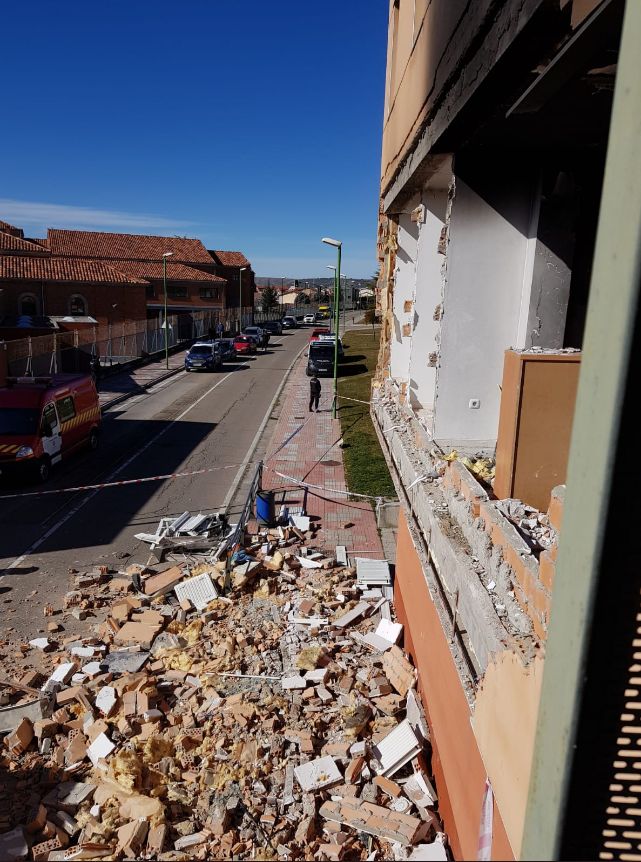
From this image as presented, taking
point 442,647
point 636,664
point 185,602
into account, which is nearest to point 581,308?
point 442,647

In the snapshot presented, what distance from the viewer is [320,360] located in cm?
3747

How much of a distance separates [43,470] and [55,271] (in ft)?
108

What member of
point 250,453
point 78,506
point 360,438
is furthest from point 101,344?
point 78,506

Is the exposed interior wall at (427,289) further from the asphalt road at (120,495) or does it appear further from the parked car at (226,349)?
the parked car at (226,349)

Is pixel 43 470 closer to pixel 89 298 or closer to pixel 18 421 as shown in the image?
pixel 18 421

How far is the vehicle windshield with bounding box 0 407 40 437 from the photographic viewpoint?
1627 centimetres

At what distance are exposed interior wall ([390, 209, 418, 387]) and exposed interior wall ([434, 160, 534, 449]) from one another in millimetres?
3755

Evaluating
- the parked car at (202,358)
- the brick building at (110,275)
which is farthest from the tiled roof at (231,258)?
the parked car at (202,358)

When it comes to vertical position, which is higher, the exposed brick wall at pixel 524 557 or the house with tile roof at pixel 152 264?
the house with tile roof at pixel 152 264

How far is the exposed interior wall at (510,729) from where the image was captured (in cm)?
303

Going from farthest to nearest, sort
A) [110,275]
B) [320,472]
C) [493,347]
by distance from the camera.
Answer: [110,275] < [320,472] < [493,347]

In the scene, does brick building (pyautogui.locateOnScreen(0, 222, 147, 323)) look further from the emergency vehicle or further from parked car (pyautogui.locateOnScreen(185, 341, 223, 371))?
the emergency vehicle

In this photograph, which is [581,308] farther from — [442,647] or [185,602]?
[185,602]

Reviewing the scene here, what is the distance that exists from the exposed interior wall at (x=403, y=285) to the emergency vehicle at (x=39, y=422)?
33.8ft
